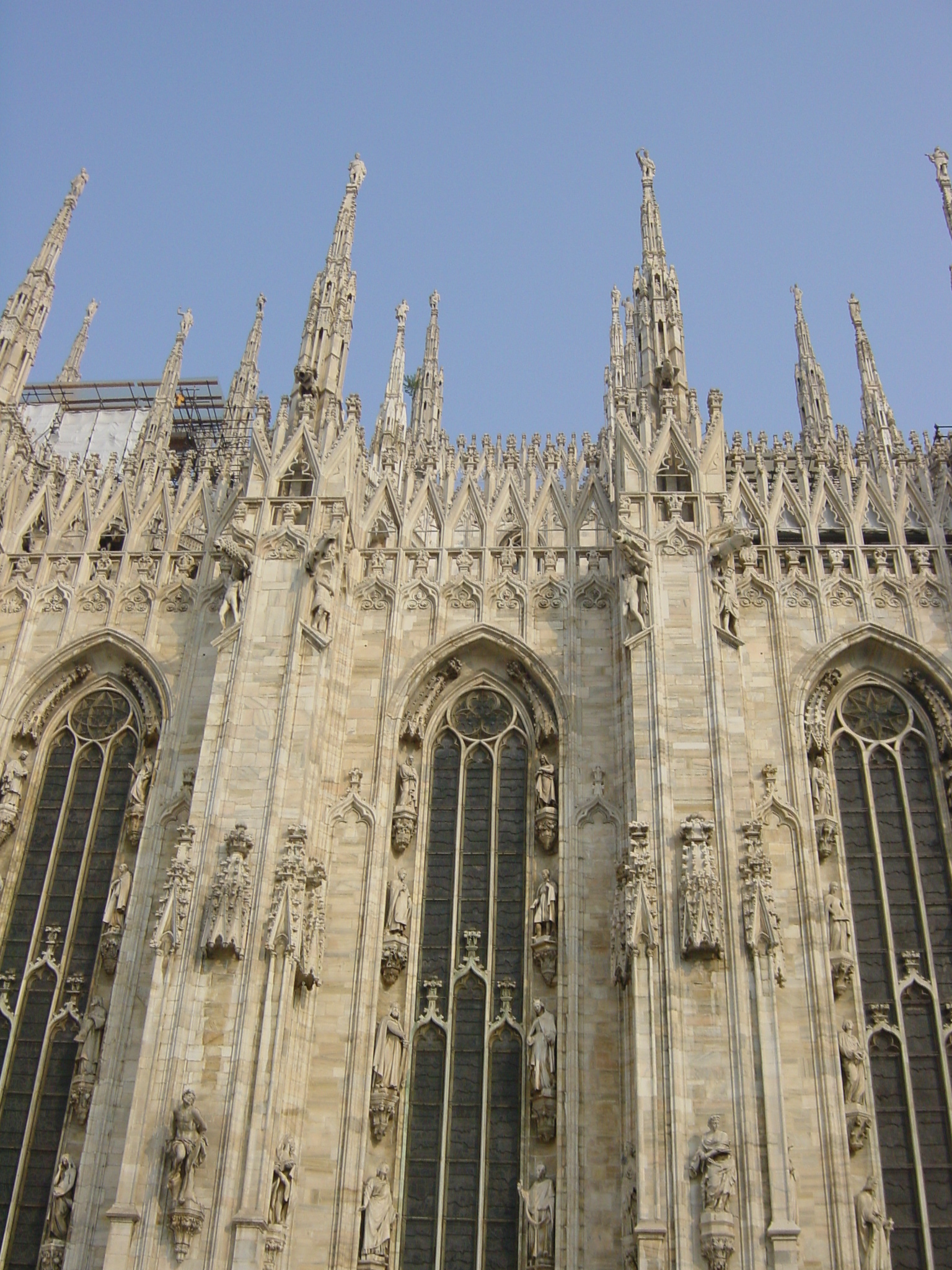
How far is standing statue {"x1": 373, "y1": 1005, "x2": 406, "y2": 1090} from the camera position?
15953 mm

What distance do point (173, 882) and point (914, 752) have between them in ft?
34.5

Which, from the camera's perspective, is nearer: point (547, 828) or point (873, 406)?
point (547, 828)

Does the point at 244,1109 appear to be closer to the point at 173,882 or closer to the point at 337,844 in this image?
the point at 173,882

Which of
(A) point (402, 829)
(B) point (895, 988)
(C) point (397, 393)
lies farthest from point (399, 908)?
(C) point (397, 393)

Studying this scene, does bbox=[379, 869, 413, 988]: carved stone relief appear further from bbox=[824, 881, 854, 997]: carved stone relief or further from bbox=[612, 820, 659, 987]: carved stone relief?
bbox=[824, 881, 854, 997]: carved stone relief

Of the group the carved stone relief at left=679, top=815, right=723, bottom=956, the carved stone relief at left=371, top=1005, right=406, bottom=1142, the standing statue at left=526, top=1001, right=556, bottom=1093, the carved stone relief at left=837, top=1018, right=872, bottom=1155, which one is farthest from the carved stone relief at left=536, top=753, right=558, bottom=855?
the carved stone relief at left=837, top=1018, right=872, bottom=1155

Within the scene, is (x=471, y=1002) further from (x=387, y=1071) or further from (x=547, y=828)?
(x=547, y=828)

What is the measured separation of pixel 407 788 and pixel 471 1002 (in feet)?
10.2

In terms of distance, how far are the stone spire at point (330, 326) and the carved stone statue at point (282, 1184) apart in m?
11.5

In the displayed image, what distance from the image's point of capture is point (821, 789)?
1814cm

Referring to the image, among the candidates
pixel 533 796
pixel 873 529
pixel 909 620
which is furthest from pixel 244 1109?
pixel 873 529

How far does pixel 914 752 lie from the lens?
735 inches

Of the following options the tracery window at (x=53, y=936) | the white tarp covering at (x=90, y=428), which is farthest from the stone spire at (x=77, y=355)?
the tracery window at (x=53, y=936)

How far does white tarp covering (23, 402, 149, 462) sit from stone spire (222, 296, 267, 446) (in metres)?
3.72
